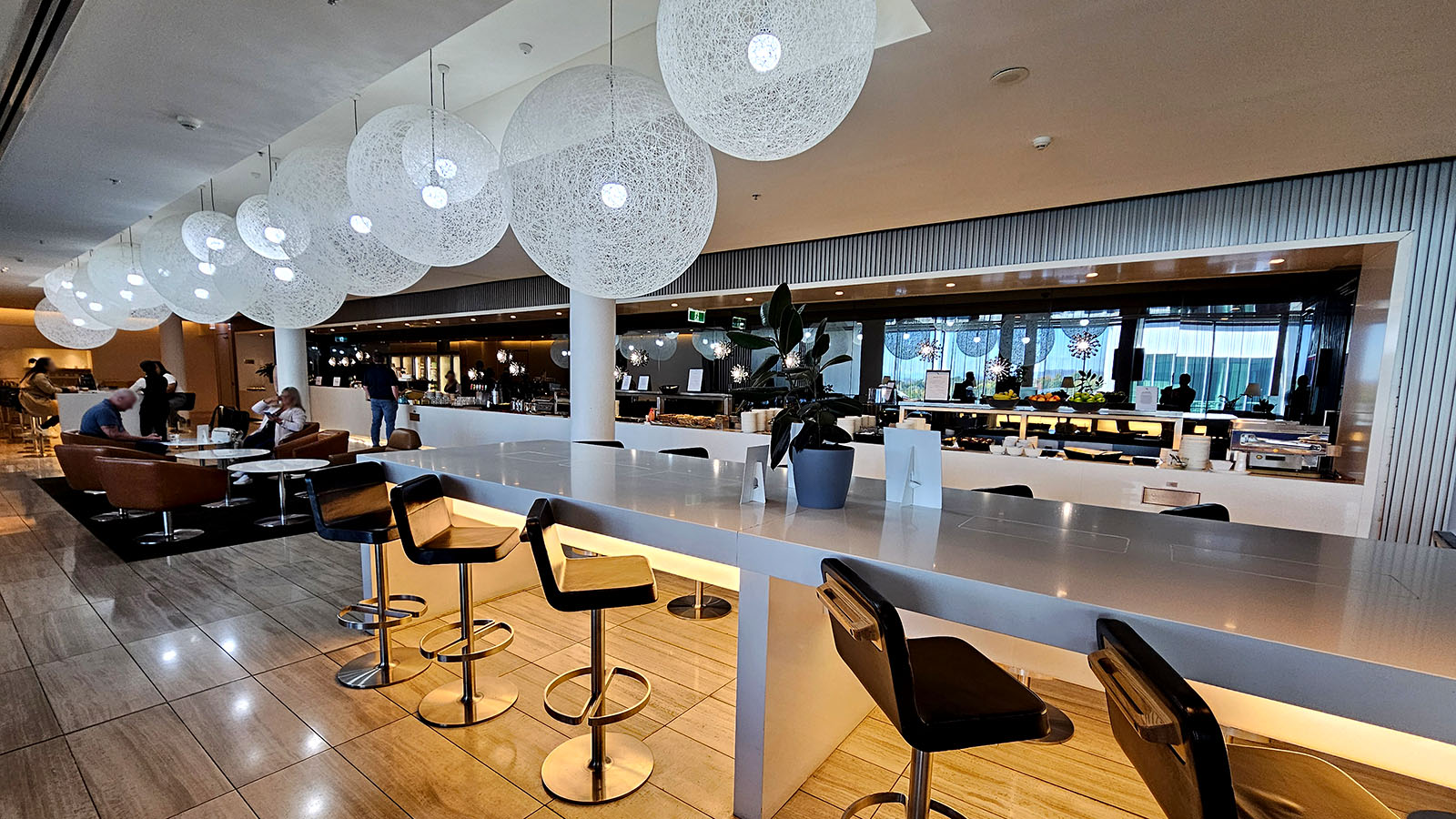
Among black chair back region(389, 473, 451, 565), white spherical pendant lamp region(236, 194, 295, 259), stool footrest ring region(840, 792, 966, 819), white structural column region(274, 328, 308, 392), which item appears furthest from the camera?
white structural column region(274, 328, 308, 392)

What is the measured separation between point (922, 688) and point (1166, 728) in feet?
2.29

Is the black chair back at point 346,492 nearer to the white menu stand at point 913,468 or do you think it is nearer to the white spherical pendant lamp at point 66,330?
the white menu stand at point 913,468

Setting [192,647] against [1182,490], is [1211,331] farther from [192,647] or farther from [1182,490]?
[192,647]

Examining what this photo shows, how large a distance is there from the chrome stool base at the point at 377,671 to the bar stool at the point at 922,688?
2560 mm

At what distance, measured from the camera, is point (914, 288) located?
22.6 ft

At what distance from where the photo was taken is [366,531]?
2.93 m

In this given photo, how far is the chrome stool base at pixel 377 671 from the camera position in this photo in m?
3.04

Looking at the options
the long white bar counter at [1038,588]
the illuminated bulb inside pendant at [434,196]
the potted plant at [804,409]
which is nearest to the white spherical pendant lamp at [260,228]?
the illuminated bulb inside pendant at [434,196]

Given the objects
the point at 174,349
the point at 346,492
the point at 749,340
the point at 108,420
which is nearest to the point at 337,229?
the point at 346,492

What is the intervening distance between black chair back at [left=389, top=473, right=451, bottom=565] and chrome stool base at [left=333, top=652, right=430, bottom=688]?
0.89m

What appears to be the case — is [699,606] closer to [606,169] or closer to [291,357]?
[606,169]

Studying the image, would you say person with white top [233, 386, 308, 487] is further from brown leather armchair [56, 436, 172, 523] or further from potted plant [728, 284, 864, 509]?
potted plant [728, 284, 864, 509]

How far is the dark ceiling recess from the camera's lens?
2693mm

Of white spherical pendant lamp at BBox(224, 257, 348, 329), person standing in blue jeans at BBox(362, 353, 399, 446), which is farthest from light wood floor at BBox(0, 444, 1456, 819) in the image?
person standing in blue jeans at BBox(362, 353, 399, 446)
